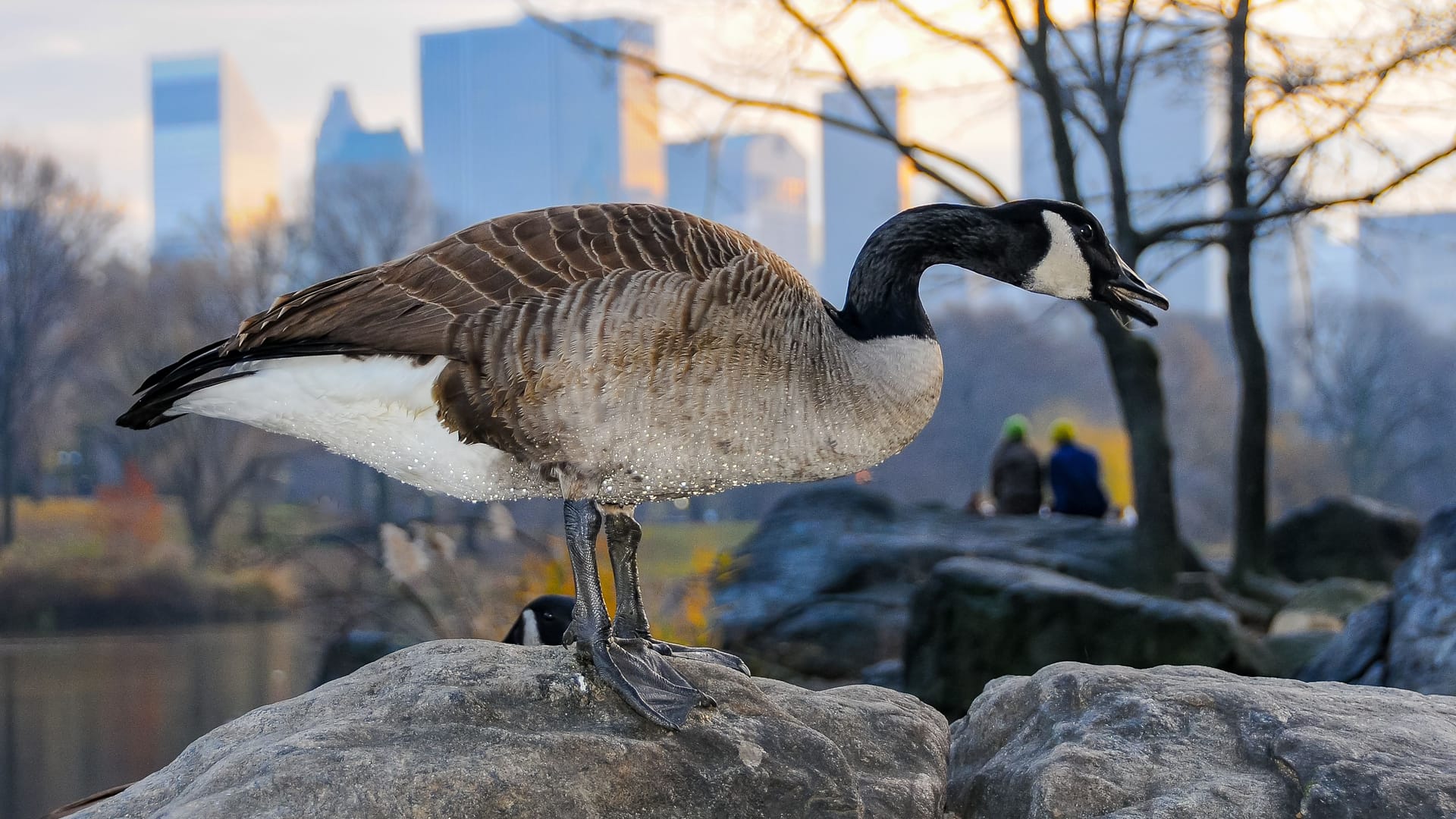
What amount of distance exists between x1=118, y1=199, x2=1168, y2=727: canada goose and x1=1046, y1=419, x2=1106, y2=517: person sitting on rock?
1039cm

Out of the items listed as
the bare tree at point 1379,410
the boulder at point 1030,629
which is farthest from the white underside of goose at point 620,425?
the bare tree at point 1379,410

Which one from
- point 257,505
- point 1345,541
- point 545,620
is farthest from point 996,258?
point 257,505

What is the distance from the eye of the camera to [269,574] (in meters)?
14.5

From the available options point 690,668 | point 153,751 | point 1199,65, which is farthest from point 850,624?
point 153,751

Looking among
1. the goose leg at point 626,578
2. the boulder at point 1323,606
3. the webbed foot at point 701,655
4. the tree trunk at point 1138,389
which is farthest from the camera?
the tree trunk at point 1138,389

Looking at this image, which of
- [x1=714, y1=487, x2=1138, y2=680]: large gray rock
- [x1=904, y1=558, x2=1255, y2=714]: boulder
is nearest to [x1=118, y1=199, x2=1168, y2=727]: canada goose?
[x1=904, y1=558, x2=1255, y2=714]: boulder

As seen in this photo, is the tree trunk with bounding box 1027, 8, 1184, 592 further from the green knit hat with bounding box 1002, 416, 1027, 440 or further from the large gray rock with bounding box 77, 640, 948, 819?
the large gray rock with bounding box 77, 640, 948, 819

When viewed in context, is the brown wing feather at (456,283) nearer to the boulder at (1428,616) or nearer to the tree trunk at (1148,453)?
the boulder at (1428,616)

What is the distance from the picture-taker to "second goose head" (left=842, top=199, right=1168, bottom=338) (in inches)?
153

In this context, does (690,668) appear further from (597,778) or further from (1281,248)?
(1281,248)

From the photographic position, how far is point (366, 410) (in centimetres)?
363

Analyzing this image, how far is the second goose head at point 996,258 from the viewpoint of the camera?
3.90m

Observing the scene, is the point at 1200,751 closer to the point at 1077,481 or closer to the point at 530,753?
the point at 530,753

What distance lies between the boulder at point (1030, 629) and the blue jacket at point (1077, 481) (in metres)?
4.81
